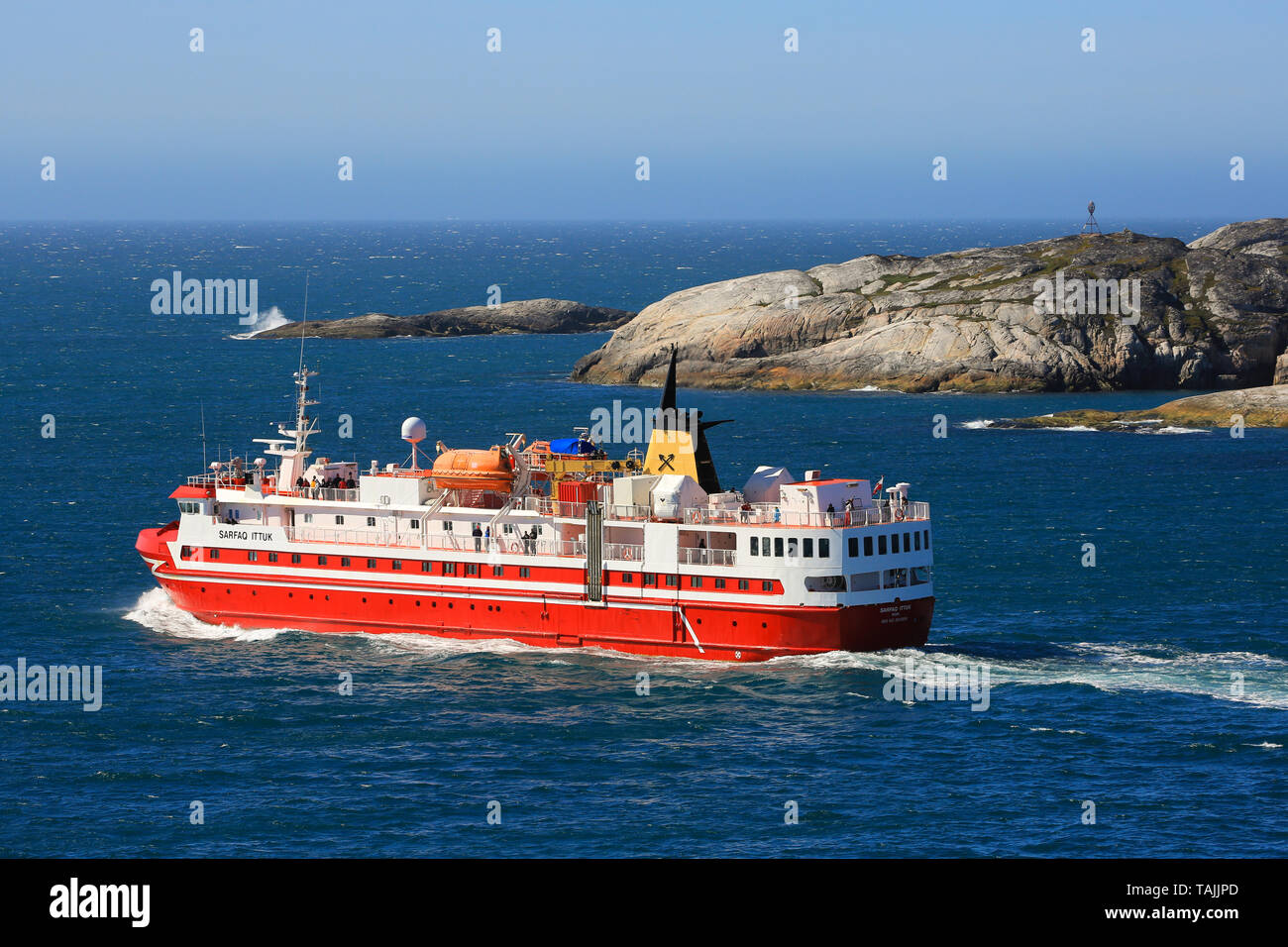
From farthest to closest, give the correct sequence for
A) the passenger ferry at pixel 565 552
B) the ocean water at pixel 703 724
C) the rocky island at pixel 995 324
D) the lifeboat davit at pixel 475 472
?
1. the rocky island at pixel 995 324
2. the lifeboat davit at pixel 475 472
3. the passenger ferry at pixel 565 552
4. the ocean water at pixel 703 724

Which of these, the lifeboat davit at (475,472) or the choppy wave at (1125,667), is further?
the lifeboat davit at (475,472)

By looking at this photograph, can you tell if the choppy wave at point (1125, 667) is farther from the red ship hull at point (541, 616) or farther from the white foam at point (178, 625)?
the white foam at point (178, 625)

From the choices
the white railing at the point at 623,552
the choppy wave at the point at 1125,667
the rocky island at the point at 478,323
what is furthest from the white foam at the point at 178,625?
the rocky island at the point at 478,323

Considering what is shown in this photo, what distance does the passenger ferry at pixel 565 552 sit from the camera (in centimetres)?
5506

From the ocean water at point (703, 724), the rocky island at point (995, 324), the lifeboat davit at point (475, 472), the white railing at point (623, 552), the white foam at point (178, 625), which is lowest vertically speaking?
the ocean water at point (703, 724)

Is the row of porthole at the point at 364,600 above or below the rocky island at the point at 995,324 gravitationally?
below

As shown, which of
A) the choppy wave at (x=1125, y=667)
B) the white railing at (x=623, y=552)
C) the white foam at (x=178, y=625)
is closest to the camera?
the choppy wave at (x=1125, y=667)

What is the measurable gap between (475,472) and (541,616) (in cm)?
609

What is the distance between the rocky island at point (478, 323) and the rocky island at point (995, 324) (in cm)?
3484

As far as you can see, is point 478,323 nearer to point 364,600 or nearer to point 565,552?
point 364,600
